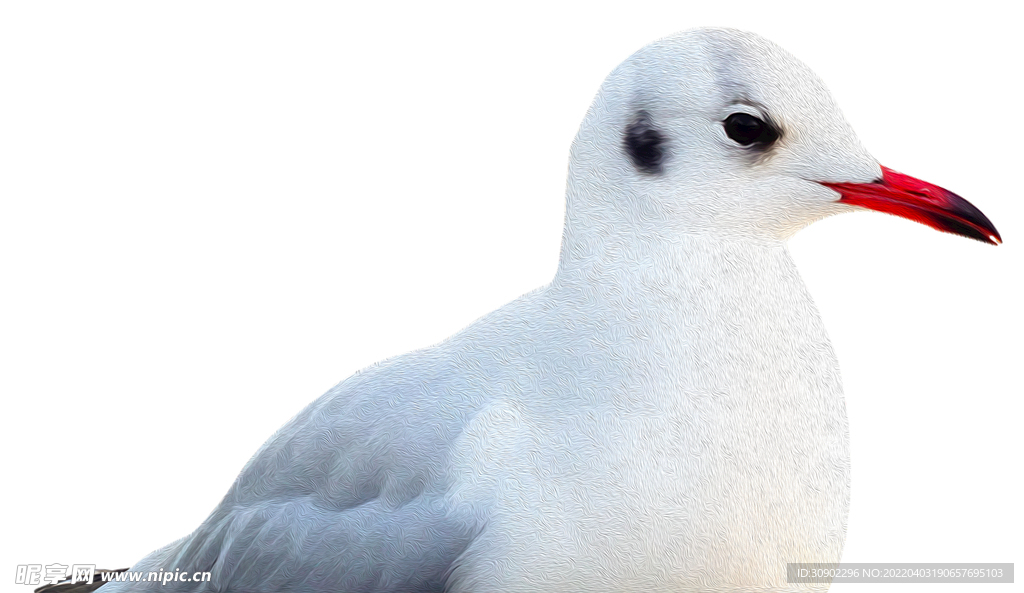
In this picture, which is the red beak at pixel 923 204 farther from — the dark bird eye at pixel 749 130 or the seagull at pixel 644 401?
the dark bird eye at pixel 749 130

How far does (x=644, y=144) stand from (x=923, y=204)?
817 millimetres

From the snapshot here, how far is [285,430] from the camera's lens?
359 centimetres

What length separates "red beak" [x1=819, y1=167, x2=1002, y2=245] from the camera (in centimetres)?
316

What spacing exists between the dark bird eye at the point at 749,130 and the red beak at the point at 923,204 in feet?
0.68

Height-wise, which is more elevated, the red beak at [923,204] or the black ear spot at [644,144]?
the black ear spot at [644,144]

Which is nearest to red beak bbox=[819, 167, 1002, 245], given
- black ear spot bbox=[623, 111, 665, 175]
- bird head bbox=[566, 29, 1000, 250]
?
bird head bbox=[566, 29, 1000, 250]

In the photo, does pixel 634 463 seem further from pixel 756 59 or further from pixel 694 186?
pixel 756 59

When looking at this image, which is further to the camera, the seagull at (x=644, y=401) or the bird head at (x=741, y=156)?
the bird head at (x=741, y=156)

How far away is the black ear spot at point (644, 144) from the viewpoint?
3238 millimetres

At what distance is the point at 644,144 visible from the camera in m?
3.26

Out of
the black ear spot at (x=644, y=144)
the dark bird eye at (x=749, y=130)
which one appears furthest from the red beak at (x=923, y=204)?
the black ear spot at (x=644, y=144)

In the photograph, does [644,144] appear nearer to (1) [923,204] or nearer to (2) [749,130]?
(2) [749,130]

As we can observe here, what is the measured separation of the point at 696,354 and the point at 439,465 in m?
0.80

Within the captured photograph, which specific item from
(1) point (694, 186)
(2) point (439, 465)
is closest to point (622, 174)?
(1) point (694, 186)
